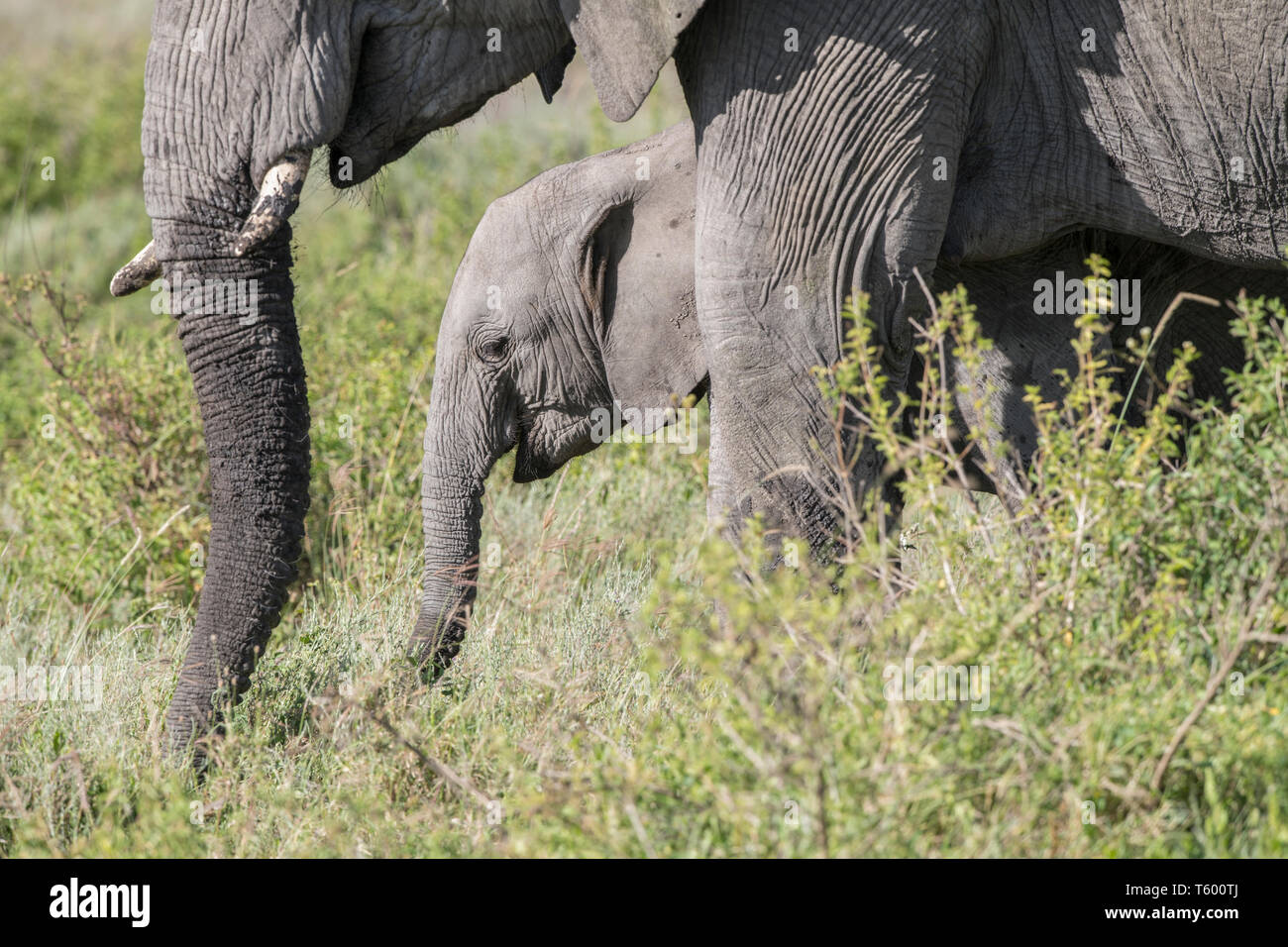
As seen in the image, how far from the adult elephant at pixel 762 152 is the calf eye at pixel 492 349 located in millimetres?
1083

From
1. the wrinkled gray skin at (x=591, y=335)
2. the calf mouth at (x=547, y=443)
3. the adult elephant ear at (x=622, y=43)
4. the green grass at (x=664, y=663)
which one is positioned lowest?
the green grass at (x=664, y=663)

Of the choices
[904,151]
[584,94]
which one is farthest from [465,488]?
[584,94]

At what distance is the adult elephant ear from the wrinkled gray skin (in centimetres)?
99

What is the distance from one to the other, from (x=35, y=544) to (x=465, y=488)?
2280mm

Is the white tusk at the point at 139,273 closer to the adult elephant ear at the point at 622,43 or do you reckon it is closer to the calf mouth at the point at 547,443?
the adult elephant ear at the point at 622,43

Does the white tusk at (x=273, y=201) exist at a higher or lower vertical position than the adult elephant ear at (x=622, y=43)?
lower

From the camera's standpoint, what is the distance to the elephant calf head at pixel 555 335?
483cm

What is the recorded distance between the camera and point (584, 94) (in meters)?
15.5

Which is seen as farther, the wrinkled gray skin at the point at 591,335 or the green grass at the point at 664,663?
the wrinkled gray skin at the point at 591,335

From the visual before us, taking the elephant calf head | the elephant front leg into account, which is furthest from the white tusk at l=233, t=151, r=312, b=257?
the elephant calf head

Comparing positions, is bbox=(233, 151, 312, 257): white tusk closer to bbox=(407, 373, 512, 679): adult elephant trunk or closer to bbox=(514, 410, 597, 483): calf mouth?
bbox=(407, 373, 512, 679): adult elephant trunk

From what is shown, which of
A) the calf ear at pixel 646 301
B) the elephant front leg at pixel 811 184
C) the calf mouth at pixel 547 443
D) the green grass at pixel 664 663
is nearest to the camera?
the green grass at pixel 664 663

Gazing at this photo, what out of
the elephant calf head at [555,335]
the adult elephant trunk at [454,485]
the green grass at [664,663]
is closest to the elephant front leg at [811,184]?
the green grass at [664,663]

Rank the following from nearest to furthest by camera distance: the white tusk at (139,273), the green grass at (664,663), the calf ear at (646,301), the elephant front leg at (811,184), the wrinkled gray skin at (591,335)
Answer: the green grass at (664,663)
the elephant front leg at (811,184)
the white tusk at (139,273)
the wrinkled gray skin at (591,335)
the calf ear at (646,301)
